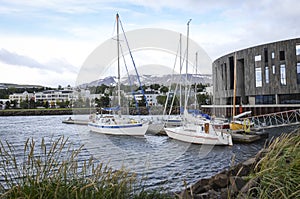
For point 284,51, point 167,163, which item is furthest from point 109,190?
point 284,51

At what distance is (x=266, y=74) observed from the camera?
164 feet

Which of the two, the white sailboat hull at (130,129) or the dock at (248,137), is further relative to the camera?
the white sailboat hull at (130,129)

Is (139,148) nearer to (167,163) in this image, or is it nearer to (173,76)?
(167,163)

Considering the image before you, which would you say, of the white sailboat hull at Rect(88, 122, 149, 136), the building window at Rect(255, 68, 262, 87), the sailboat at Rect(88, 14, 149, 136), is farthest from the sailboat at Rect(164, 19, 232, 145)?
the building window at Rect(255, 68, 262, 87)

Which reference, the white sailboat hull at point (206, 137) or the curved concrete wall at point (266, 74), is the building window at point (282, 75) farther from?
the white sailboat hull at point (206, 137)

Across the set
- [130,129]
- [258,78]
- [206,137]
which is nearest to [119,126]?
[130,129]

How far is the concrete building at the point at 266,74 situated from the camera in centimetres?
4644

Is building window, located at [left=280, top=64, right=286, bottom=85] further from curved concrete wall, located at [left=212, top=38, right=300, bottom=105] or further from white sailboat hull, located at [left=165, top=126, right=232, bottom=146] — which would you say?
white sailboat hull, located at [left=165, top=126, right=232, bottom=146]

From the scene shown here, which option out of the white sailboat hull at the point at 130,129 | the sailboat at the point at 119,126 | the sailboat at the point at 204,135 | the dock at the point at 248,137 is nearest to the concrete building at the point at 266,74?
the dock at the point at 248,137

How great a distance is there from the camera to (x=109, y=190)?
11.5 ft

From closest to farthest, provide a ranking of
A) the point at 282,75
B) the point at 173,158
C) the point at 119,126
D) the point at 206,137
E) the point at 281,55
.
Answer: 1. the point at 173,158
2. the point at 206,137
3. the point at 119,126
4. the point at 282,75
5. the point at 281,55

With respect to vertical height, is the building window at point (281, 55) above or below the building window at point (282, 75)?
above

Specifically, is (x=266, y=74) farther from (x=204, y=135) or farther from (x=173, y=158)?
(x=173, y=158)

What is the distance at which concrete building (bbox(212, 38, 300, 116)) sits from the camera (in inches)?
1828
